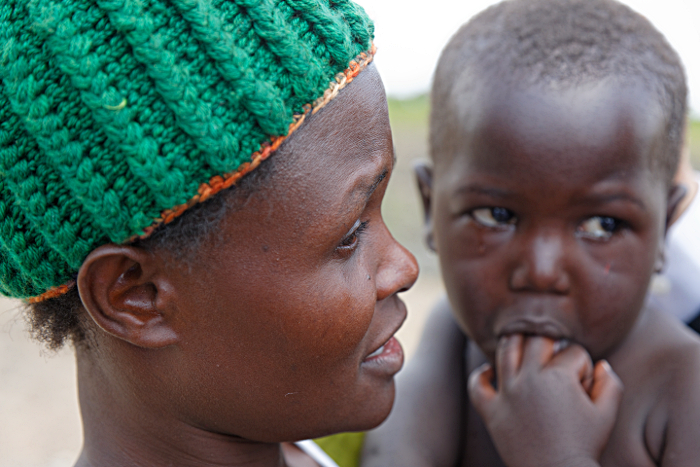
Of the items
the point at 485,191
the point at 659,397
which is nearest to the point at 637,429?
the point at 659,397

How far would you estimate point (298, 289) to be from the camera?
129 centimetres

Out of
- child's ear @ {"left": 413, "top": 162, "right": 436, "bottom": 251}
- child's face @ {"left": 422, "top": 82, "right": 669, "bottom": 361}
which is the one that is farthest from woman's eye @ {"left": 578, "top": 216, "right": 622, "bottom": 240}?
child's ear @ {"left": 413, "top": 162, "right": 436, "bottom": 251}

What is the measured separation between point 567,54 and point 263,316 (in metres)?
1.30

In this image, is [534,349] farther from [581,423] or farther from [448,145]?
[448,145]

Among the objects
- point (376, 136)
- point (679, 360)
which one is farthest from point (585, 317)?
point (376, 136)

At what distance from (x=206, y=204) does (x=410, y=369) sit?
1.57 m

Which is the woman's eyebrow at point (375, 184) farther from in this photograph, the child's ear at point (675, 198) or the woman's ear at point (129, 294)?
the child's ear at point (675, 198)

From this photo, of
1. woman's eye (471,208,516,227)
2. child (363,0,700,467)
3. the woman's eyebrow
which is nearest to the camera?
the woman's eyebrow

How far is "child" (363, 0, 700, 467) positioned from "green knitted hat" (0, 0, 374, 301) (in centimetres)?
96

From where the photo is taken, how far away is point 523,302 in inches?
80.4

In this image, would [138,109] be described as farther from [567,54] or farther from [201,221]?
[567,54]

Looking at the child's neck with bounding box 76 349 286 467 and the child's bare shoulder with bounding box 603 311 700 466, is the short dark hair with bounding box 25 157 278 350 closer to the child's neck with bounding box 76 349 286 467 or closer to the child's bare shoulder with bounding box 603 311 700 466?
the child's neck with bounding box 76 349 286 467

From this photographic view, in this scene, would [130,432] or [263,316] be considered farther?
[130,432]

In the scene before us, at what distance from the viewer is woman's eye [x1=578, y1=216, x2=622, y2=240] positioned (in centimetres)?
198
